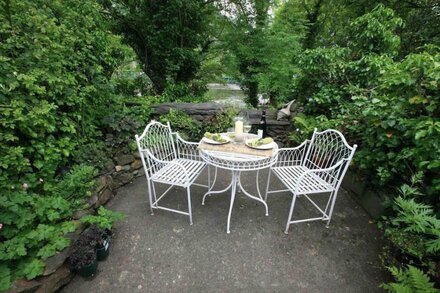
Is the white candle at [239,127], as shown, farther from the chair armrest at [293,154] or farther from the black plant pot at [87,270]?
the black plant pot at [87,270]

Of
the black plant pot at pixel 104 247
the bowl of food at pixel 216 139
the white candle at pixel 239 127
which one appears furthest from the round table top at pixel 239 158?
the black plant pot at pixel 104 247

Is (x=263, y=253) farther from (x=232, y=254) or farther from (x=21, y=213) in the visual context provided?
(x=21, y=213)

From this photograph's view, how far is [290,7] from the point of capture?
5641mm

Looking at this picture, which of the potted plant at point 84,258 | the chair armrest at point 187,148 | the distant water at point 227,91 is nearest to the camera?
the potted plant at point 84,258

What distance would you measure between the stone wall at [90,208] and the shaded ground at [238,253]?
0.12 m

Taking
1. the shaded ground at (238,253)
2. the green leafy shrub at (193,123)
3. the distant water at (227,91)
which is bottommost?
the shaded ground at (238,253)

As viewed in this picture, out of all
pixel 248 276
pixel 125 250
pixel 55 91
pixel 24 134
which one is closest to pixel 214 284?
pixel 248 276

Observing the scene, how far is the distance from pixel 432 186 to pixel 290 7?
19.3 feet

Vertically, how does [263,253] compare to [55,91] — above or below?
below

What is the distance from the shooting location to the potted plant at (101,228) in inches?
65.7

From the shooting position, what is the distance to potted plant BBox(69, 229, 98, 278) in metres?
1.51

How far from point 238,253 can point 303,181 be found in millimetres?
966

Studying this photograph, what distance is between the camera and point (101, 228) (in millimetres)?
1746

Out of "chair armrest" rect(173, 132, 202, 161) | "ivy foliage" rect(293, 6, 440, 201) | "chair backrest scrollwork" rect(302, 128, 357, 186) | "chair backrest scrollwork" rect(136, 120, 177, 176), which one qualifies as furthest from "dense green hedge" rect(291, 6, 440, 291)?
"chair backrest scrollwork" rect(136, 120, 177, 176)
